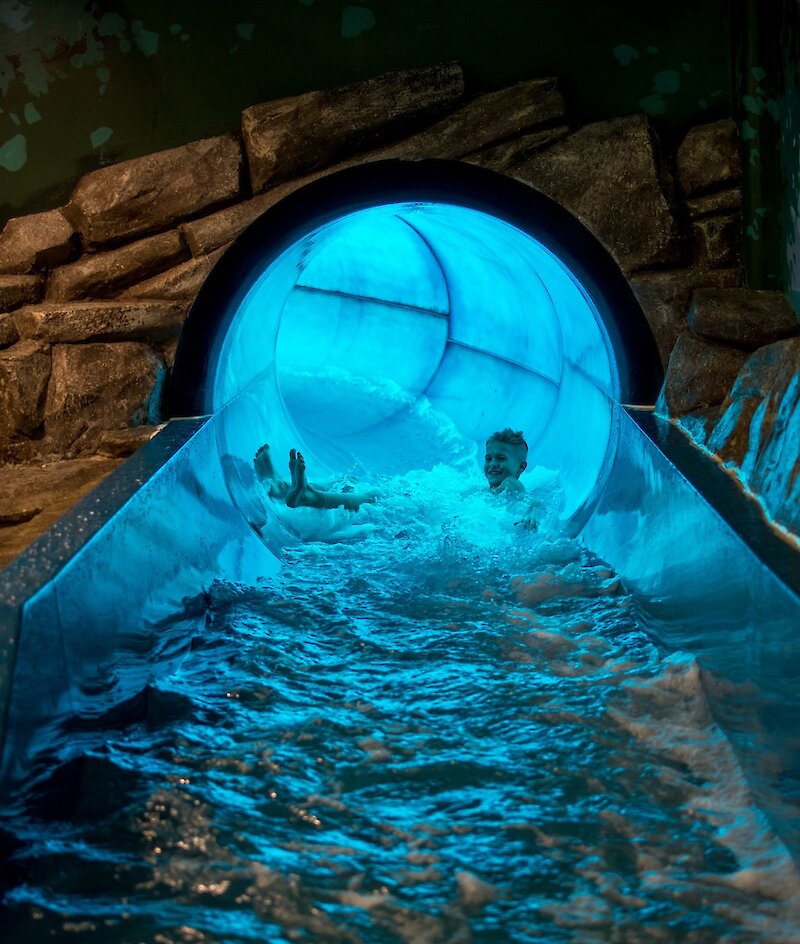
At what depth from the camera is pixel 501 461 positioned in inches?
211

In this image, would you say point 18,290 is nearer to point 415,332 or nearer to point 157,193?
point 157,193

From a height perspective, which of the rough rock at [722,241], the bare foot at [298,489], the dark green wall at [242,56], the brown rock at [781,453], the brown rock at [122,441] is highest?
the dark green wall at [242,56]

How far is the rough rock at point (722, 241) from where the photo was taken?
4.66 metres

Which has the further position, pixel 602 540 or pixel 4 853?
pixel 602 540

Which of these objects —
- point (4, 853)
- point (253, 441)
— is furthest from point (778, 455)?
point (253, 441)

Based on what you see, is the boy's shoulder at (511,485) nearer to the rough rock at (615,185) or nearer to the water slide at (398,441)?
the water slide at (398,441)

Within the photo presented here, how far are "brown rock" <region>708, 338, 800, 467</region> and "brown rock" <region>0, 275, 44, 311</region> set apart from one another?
9.51ft

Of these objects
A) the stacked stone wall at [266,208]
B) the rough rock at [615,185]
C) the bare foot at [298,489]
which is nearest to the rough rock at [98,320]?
the stacked stone wall at [266,208]

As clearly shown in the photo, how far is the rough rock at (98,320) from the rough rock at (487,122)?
1188 millimetres

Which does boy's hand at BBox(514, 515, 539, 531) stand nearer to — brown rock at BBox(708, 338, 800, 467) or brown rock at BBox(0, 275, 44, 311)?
brown rock at BBox(708, 338, 800, 467)

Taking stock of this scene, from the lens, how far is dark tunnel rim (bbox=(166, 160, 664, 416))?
4594 mm

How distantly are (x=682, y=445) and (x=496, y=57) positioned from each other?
205 cm

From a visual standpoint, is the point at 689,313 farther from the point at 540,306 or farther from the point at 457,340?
the point at 457,340

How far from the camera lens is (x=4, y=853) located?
198 centimetres
